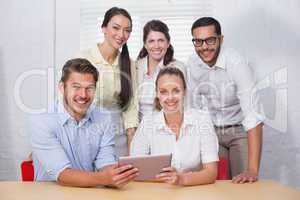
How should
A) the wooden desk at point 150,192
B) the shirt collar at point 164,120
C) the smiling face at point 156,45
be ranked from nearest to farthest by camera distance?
the wooden desk at point 150,192 → the shirt collar at point 164,120 → the smiling face at point 156,45

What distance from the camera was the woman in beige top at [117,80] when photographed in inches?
111

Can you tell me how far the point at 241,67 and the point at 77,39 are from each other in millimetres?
1273

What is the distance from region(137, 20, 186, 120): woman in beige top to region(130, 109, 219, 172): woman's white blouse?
492mm

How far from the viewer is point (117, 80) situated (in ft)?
9.25

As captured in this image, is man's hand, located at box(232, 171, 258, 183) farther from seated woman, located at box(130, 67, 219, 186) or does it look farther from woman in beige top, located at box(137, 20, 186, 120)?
woman in beige top, located at box(137, 20, 186, 120)

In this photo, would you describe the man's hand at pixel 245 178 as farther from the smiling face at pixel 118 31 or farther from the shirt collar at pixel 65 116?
the smiling face at pixel 118 31

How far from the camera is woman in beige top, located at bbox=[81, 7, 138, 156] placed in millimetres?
2809

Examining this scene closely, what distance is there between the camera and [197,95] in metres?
2.86

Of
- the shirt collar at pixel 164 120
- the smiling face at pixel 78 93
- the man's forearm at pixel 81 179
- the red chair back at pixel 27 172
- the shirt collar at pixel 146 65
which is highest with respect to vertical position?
the shirt collar at pixel 146 65

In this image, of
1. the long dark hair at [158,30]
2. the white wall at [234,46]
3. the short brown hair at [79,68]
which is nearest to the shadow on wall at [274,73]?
the white wall at [234,46]

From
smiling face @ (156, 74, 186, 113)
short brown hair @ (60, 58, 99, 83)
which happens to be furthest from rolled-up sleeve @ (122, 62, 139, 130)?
short brown hair @ (60, 58, 99, 83)

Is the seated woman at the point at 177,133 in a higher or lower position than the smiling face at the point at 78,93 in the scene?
lower

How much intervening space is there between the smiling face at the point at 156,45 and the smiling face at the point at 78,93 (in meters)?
0.84

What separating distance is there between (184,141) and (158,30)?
112 centimetres
